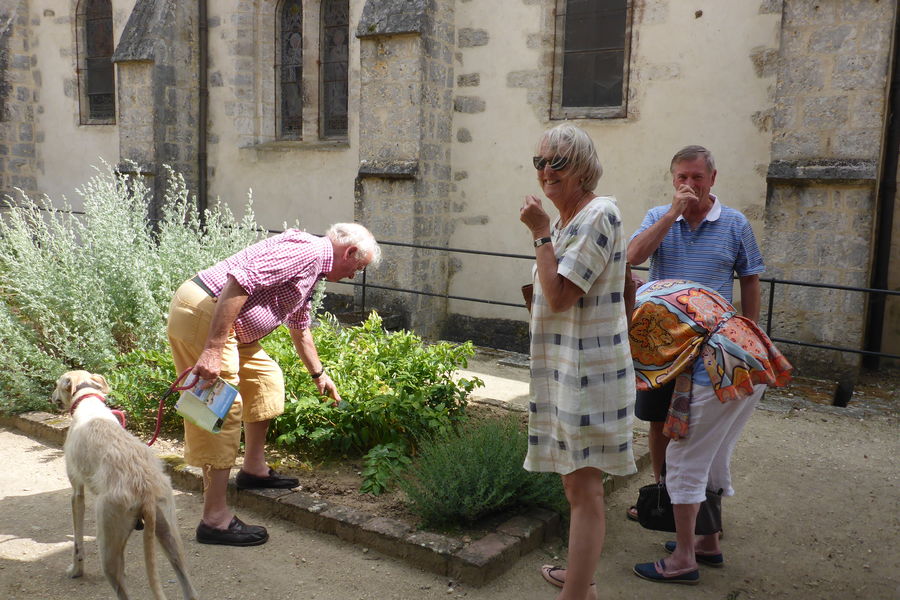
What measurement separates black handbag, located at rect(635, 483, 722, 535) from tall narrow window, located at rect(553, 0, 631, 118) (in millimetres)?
5641

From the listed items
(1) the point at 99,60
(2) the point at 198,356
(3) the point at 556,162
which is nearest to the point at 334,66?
(1) the point at 99,60

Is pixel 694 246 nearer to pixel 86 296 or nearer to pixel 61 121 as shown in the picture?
pixel 86 296

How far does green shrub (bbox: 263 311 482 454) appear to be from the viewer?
4301mm

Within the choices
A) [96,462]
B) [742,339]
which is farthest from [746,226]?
[96,462]

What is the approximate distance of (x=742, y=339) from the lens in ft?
9.41

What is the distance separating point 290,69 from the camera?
35.7ft

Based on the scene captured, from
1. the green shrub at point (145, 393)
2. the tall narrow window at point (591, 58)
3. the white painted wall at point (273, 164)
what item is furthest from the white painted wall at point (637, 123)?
the green shrub at point (145, 393)

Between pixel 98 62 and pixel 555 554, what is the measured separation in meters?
12.3

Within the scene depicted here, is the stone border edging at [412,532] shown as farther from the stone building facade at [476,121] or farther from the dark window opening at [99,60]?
the dark window opening at [99,60]

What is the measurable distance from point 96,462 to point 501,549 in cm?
163

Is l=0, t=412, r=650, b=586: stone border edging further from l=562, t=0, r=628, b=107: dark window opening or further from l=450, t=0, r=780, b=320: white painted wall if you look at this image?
l=562, t=0, r=628, b=107: dark window opening

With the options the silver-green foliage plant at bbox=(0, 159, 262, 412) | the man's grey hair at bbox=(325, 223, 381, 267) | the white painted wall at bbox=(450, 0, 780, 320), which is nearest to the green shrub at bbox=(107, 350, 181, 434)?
the silver-green foliage plant at bbox=(0, 159, 262, 412)

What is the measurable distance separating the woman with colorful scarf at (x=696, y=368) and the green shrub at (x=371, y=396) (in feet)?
4.89

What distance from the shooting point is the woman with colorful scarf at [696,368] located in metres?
2.82
